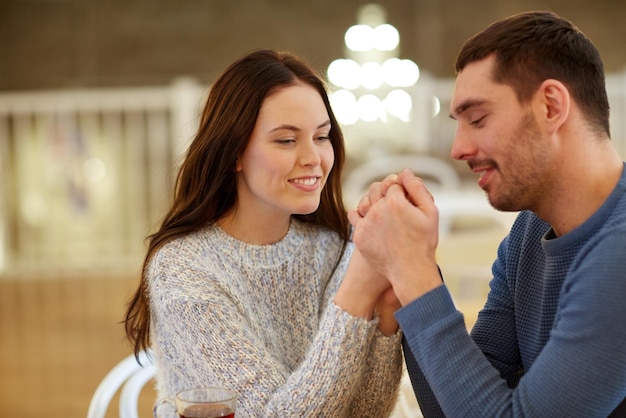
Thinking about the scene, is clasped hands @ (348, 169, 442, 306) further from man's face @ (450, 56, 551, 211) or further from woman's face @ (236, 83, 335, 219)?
woman's face @ (236, 83, 335, 219)

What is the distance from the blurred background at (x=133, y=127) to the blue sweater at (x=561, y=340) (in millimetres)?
1328

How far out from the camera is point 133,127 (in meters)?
5.69

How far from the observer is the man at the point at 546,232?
0.87 m

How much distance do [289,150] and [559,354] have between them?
667mm

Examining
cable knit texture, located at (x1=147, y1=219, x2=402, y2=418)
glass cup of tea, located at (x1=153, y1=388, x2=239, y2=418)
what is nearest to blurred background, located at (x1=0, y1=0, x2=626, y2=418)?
cable knit texture, located at (x1=147, y1=219, x2=402, y2=418)

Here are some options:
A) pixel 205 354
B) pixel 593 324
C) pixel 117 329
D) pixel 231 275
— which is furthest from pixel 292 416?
pixel 117 329

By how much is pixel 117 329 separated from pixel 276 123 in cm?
321

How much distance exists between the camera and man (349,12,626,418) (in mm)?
871

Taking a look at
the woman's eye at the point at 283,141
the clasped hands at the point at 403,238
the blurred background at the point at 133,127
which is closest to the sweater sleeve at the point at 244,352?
the clasped hands at the point at 403,238

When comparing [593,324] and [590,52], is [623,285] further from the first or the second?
[590,52]

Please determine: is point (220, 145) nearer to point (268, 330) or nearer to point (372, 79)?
point (268, 330)

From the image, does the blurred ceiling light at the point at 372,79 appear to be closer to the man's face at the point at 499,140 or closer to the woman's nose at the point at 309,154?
the woman's nose at the point at 309,154

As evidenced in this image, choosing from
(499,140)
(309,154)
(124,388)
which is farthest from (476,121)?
(124,388)

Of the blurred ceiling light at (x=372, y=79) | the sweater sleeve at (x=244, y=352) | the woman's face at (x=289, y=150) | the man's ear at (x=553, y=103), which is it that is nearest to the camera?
the man's ear at (x=553, y=103)
